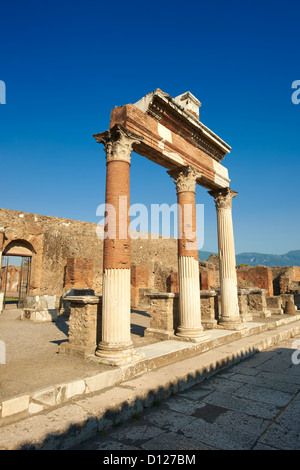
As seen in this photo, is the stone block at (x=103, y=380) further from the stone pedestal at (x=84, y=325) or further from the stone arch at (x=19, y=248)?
the stone arch at (x=19, y=248)

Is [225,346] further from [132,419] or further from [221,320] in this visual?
[132,419]

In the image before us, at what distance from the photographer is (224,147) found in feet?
28.8

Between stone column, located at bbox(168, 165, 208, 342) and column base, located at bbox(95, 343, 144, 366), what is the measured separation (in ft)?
6.92

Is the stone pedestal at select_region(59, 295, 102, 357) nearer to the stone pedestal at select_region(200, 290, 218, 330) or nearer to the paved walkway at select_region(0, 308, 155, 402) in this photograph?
the paved walkway at select_region(0, 308, 155, 402)

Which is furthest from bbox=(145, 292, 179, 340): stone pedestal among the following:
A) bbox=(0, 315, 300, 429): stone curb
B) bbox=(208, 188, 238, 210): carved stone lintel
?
bbox=(208, 188, 238, 210): carved stone lintel

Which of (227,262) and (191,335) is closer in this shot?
(191,335)

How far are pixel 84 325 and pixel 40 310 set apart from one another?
19.1 feet

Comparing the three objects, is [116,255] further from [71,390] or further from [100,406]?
[100,406]

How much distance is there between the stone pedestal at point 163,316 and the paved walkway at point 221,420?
83.7 inches

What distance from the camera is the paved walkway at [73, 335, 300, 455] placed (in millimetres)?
2811

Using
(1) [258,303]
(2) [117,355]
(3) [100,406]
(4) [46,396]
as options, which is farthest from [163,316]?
(1) [258,303]

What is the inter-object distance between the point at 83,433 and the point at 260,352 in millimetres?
5420

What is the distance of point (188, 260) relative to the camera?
6.85 meters
